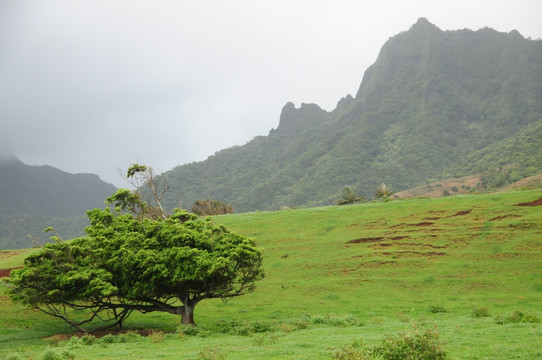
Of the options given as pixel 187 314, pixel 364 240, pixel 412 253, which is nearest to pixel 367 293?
pixel 412 253

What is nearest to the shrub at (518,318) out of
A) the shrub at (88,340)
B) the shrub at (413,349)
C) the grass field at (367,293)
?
the grass field at (367,293)

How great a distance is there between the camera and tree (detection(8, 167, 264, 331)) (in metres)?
23.6

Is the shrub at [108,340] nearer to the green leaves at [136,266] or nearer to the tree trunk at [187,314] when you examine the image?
the green leaves at [136,266]

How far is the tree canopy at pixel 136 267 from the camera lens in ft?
77.3

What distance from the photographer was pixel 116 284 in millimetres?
24812

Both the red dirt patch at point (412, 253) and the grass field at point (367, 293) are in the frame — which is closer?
the grass field at point (367, 293)

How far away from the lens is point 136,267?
972 inches

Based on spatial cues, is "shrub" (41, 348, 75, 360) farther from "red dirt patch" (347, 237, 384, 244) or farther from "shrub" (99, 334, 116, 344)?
"red dirt patch" (347, 237, 384, 244)

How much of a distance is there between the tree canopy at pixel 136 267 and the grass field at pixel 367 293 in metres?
2.44

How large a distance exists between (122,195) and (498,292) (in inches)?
1091

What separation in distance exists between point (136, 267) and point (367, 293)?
17.9m

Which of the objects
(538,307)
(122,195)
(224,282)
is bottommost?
(538,307)

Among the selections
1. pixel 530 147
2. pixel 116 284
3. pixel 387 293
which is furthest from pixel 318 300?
pixel 530 147

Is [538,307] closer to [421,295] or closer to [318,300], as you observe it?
[421,295]
